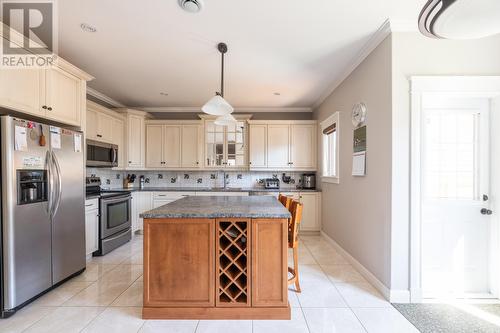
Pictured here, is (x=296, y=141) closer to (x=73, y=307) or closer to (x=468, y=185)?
(x=468, y=185)

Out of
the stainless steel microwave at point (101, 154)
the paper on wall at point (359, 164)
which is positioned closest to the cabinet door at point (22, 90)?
the stainless steel microwave at point (101, 154)

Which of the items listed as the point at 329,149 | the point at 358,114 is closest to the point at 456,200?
the point at 358,114

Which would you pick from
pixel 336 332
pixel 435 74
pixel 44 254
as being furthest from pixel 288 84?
pixel 44 254

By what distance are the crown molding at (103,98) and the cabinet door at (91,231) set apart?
7.02 ft

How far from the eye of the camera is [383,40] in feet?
7.86

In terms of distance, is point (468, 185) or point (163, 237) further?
point (468, 185)

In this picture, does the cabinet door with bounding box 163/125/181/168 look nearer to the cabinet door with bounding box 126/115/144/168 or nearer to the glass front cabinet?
the cabinet door with bounding box 126/115/144/168

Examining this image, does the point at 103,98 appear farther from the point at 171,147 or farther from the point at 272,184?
the point at 272,184

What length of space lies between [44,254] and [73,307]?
587mm

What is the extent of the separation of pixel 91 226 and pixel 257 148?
10.2 feet

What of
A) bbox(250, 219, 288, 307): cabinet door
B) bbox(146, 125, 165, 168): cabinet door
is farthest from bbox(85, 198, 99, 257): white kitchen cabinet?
bbox(250, 219, 288, 307): cabinet door

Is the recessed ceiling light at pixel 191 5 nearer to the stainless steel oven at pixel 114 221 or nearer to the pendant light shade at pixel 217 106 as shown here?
the pendant light shade at pixel 217 106

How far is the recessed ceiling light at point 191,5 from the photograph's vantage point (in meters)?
1.95

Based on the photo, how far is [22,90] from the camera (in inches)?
86.2
